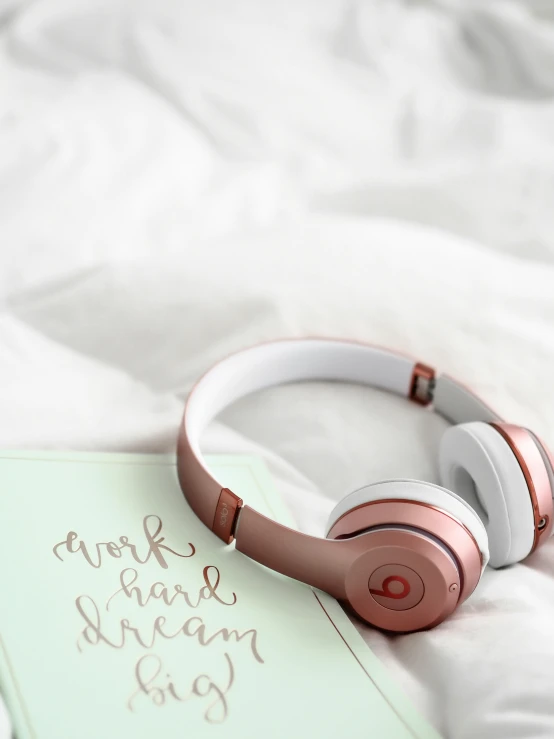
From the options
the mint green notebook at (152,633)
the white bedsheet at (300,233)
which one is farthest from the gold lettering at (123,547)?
the white bedsheet at (300,233)

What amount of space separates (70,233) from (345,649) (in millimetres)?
579

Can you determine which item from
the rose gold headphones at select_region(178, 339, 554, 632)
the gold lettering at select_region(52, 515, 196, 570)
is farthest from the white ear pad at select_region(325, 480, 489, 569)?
the gold lettering at select_region(52, 515, 196, 570)

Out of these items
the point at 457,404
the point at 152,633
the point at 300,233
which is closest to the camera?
the point at 152,633

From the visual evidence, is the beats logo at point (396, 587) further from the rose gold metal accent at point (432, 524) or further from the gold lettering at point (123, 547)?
the gold lettering at point (123, 547)

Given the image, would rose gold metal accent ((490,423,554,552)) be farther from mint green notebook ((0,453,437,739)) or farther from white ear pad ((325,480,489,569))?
mint green notebook ((0,453,437,739))

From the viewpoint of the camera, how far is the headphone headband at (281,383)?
0.55 metres

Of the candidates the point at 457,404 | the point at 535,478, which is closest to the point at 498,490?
the point at 535,478

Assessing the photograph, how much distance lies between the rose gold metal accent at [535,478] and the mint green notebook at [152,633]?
16 centimetres

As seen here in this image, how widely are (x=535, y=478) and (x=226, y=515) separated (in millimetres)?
230

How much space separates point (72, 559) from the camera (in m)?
0.53

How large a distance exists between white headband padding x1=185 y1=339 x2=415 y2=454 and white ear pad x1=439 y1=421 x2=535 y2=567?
162mm

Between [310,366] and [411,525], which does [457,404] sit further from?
[411,525]

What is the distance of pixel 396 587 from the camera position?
1.71 feet

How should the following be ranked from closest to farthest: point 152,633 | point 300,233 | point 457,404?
point 152,633, point 457,404, point 300,233
